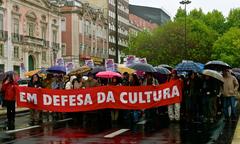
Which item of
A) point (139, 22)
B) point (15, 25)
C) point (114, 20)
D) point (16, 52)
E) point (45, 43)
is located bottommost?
point (16, 52)

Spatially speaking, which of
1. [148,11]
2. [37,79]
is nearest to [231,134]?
[37,79]

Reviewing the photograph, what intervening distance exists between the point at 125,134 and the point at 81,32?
65.4m

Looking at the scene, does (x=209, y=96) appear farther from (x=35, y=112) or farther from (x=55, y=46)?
(x=55, y=46)

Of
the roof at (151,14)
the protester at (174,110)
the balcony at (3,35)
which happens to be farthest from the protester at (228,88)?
the roof at (151,14)

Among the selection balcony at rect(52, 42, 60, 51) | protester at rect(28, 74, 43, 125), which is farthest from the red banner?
balcony at rect(52, 42, 60, 51)

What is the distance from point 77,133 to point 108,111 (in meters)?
3.54

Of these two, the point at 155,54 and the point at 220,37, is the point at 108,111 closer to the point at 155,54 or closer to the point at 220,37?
the point at 155,54

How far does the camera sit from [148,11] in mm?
134500

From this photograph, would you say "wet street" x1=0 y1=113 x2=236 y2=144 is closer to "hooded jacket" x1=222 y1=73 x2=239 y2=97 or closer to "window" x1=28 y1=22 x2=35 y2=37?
"hooded jacket" x1=222 y1=73 x2=239 y2=97

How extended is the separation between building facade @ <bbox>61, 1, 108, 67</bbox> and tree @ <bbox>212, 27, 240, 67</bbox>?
64.2 feet

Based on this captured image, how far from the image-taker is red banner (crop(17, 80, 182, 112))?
16797mm

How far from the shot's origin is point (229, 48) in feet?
237

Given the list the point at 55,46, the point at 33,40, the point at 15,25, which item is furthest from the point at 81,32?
the point at 15,25

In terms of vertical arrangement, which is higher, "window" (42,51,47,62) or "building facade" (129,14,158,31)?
"building facade" (129,14,158,31)
